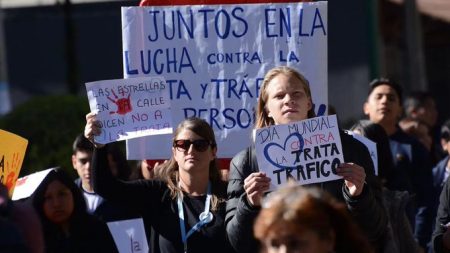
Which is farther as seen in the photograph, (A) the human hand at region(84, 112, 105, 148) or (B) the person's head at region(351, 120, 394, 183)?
(B) the person's head at region(351, 120, 394, 183)

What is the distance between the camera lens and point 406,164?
8.85 metres

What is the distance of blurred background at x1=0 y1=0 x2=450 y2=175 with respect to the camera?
51.6 ft

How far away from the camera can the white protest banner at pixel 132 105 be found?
22.8ft

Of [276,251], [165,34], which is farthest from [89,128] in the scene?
[276,251]

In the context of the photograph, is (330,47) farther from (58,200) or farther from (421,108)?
(58,200)

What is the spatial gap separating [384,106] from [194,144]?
2796mm

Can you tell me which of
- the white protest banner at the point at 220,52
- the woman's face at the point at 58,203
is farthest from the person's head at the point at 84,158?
the woman's face at the point at 58,203

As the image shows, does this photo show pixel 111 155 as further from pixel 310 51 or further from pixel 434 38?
pixel 434 38

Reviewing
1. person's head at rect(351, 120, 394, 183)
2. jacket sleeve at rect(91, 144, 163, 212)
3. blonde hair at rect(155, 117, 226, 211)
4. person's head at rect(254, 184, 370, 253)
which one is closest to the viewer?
person's head at rect(254, 184, 370, 253)

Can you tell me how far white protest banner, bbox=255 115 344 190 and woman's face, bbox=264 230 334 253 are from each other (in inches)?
58.0

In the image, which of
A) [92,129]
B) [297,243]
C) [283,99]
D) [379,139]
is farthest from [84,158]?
[297,243]

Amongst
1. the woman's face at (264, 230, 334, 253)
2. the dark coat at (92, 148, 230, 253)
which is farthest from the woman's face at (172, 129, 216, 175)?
the woman's face at (264, 230, 334, 253)

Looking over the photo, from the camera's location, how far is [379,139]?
8.01 meters

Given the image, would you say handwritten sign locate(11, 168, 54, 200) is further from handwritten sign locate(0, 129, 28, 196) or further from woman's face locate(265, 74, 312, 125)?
woman's face locate(265, 74, 312, 125)
